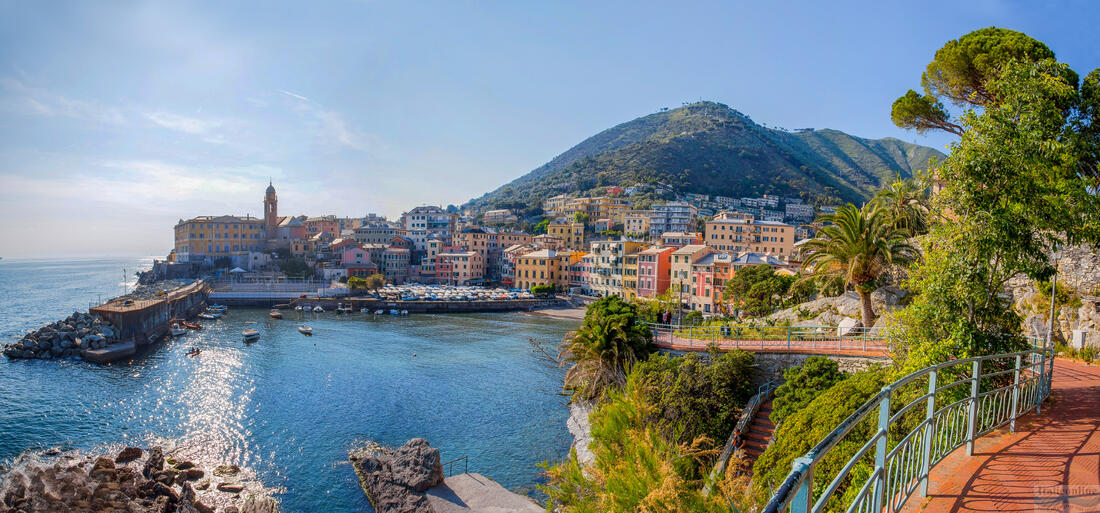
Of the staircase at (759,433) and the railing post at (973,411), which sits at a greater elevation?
the railing post at (973,411)

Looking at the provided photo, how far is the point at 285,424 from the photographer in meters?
23.2

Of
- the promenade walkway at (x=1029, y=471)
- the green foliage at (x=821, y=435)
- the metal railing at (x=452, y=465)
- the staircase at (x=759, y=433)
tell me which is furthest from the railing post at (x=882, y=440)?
the metal railing at (x=452, y=465)

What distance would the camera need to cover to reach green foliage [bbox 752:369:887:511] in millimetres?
8867

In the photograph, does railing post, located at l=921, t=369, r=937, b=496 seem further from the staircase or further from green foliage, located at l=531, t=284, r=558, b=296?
green foliage, located at l=531, t=284, r=558, b=296

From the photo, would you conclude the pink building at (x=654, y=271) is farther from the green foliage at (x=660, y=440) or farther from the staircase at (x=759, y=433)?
the staircase at (x=759, y=433)

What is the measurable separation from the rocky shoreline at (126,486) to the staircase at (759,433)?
1310 centimetres

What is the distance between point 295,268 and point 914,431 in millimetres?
86852

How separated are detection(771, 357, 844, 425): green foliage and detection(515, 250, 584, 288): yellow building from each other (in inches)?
2253

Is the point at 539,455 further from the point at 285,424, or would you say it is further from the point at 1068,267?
the point at 1068,267

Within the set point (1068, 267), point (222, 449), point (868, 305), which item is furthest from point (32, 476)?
point (1068, 267)

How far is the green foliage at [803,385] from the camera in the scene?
12969 mm

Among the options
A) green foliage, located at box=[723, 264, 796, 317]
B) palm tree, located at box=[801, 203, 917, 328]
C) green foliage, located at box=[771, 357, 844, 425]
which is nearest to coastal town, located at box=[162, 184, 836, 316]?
green foliage, located at box=[723, 264, 796, 317]

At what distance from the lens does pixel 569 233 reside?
90.8 m

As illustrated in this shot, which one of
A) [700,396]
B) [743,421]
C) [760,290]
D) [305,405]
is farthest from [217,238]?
[743,421]
